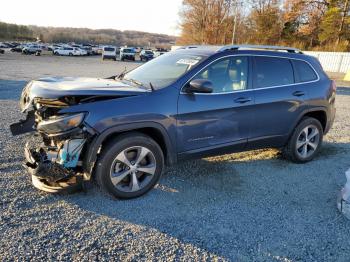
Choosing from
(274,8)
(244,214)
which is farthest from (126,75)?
(274,8)

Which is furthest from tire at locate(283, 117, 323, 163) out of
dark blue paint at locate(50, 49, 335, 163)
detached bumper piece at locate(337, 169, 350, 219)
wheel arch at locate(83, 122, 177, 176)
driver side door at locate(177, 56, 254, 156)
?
wheel arch at locate(83, 122, 177, 176)

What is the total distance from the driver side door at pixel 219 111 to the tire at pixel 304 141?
1079mm

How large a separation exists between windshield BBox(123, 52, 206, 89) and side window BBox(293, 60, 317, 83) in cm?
177

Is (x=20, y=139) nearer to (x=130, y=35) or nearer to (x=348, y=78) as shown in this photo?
(x=348, y=78)

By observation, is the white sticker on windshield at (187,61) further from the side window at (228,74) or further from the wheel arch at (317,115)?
the wheel arch at (317,115)

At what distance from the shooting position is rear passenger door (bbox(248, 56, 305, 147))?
Result: 472cm

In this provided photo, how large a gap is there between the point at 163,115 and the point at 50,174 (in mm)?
1399

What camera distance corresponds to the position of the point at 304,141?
547 cm

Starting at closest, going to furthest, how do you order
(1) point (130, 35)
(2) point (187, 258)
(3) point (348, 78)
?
(2) point (187, 258) < (3) point (348, 78) < (1) point (130, 35)

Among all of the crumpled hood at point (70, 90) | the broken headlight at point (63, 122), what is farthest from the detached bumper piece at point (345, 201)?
the broken headlight at point (63, 122)

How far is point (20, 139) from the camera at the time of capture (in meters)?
5.88

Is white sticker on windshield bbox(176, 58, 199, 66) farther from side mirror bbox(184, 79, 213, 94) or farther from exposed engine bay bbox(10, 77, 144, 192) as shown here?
exposed engine bay bbox(10, 77, 144, 192)

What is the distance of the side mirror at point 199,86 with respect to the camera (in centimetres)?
396

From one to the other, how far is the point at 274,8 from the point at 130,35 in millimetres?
143939
